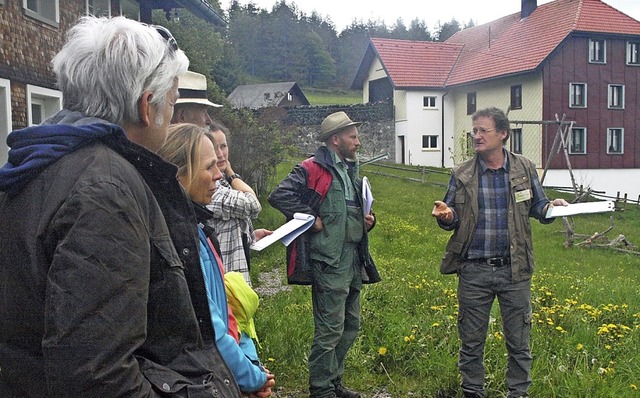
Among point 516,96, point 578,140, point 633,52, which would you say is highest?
point 633,52

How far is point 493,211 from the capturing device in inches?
199

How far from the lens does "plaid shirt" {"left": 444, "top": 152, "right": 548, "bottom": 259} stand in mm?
4992

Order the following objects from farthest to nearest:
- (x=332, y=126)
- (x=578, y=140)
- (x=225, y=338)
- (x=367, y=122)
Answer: (x=367, y=122) → (x=578, y=140) → (x=332, y=126) → (x=225, y=338)

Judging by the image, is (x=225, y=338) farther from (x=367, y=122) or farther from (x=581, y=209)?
(x=367, y=122)

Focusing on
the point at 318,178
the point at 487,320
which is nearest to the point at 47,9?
the point at 318,178

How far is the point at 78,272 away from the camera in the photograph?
162cm

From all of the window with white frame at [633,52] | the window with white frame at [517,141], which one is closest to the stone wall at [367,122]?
the window with white frame at [517,141]

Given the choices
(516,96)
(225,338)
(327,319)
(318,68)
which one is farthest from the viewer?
(318,68)

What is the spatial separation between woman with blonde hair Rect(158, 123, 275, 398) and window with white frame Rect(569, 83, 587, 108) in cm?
3489

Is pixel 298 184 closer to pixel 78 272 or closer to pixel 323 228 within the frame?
pixel 323 228

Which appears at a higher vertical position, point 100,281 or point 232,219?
point 100,281

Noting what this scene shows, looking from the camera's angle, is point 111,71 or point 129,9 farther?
point 129,9

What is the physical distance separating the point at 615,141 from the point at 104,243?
125 feet

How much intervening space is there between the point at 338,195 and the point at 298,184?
12.5 inches
